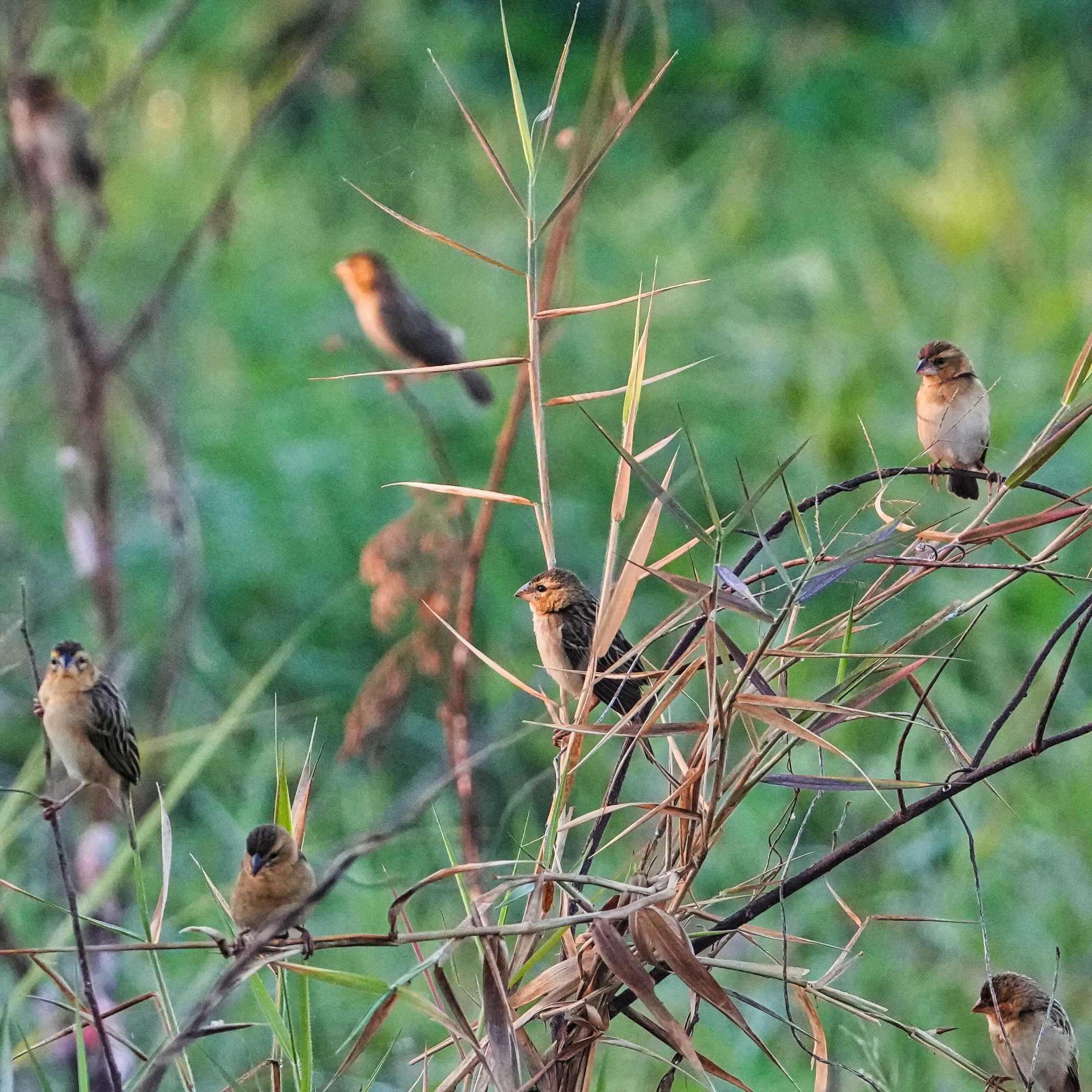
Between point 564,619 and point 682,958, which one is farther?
point 564,619

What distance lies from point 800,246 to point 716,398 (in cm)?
124

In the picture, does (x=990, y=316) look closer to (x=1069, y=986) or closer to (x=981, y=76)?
(x=981, y=76)

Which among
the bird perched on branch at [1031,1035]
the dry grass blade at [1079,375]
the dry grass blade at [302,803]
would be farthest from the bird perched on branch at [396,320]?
the dry grass blade at [1079,375]

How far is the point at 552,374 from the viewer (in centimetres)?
595

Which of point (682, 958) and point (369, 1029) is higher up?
point (682, 958)

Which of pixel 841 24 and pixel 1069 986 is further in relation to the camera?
pixel 841 24

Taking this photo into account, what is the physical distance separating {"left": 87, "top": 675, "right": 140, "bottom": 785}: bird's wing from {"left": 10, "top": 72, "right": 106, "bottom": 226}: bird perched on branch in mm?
2259

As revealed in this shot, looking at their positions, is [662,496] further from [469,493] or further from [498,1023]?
[498,1023]

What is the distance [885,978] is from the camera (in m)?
3.80

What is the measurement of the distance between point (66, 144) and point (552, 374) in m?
1.98

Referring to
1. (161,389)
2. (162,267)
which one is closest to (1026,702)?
(161,389)

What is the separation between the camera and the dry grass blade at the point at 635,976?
4.07ft

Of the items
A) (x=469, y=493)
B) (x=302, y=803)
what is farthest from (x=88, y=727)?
(x=469, y=493)

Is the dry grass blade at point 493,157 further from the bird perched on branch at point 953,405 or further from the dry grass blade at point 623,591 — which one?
the bird perched on branch at point 953,405
